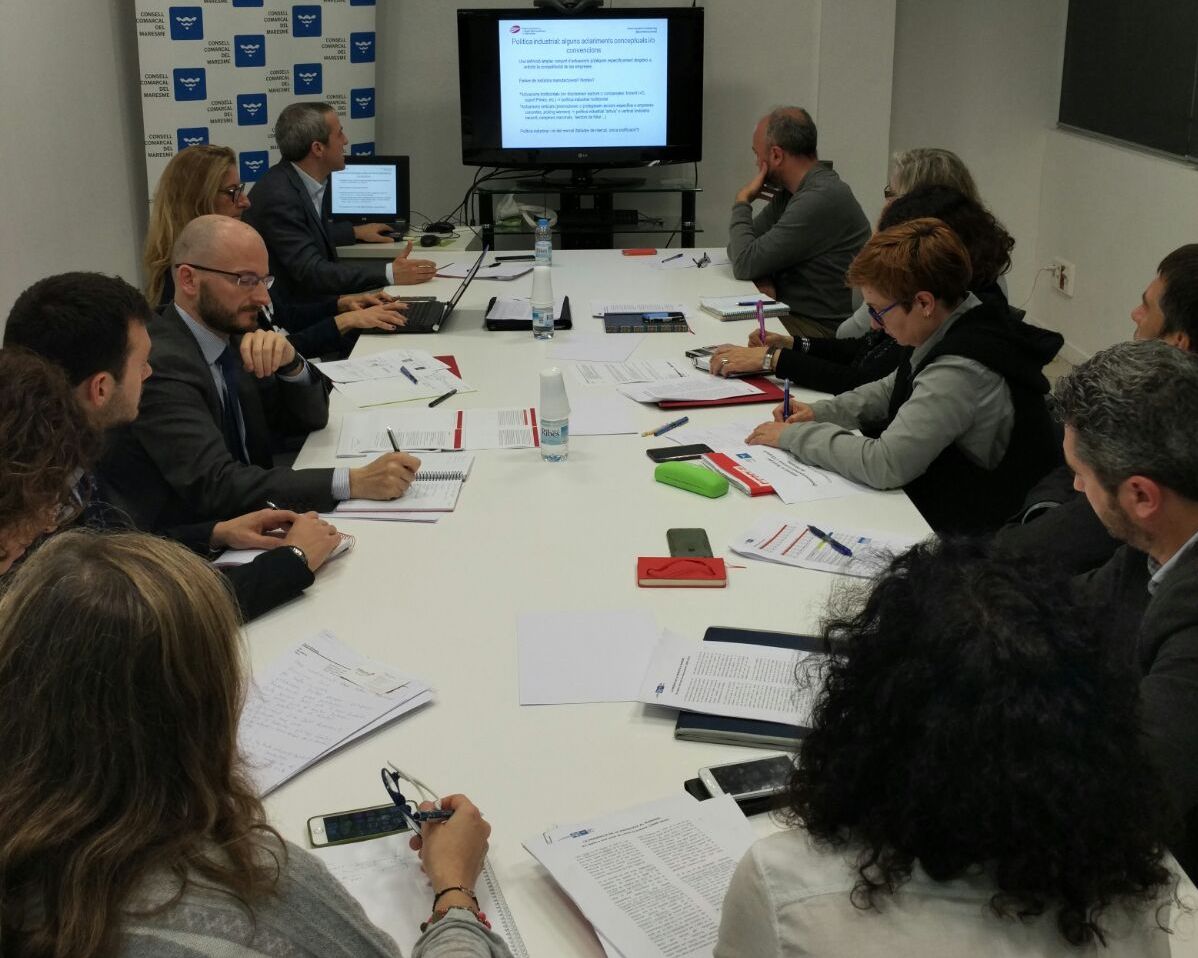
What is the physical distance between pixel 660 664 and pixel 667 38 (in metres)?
4.42

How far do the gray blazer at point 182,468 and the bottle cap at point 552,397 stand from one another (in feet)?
1.58

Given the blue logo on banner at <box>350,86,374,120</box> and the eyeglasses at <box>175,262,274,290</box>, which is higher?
the blue logo on banner at <box>350,86,374,120</box>

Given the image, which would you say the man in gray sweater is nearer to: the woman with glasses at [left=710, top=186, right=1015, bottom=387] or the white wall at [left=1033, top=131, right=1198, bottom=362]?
the woman with glasses at [left=710, top=186, right=1015, bottom=387]

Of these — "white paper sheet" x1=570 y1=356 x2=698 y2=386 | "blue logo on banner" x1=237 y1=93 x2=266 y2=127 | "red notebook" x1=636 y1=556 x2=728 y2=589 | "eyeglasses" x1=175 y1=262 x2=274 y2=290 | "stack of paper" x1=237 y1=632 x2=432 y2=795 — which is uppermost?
"blue logo on banner" x1=237 y1=93 x2=266 y2=127

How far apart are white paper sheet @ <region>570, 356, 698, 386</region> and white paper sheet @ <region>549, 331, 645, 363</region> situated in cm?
6

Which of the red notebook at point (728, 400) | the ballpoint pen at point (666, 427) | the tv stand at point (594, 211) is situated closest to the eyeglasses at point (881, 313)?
the red notebook at point (728, 400)

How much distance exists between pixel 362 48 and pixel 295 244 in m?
1.84

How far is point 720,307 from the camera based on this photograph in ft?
12.8

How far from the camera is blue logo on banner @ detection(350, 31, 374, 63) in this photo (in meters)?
5.65

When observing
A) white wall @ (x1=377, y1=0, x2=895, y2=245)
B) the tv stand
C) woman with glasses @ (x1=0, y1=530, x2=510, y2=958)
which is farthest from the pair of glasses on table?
white wall @ (x1=377, y1=0, x2=895, y2=245)

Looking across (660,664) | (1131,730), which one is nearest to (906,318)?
(660,664)

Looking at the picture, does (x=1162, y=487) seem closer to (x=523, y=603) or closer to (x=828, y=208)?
(x=523, y=603)

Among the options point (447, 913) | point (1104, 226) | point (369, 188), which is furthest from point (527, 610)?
point (1104, 226)

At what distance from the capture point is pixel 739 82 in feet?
19.6
